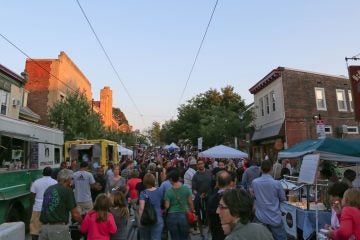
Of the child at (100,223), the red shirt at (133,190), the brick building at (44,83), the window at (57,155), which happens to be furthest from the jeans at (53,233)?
the brick building at (44,83)

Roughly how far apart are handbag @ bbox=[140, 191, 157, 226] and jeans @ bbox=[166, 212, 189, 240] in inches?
11.6

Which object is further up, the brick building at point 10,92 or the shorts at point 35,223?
the brick building at point 10,92

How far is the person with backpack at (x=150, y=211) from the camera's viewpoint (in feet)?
21.9

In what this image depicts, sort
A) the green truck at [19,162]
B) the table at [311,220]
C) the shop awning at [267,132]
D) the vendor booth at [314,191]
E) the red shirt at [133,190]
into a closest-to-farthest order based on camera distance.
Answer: the table at [311,220] → the vendor booth at [314,191] → the green truck at [19,162] → the red shirt at [133,190] → the shop awning at [267,132]

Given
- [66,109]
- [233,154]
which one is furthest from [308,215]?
[66,109]

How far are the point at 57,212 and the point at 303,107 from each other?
24676 millimetres

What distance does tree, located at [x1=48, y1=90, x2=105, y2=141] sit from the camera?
30.3 m

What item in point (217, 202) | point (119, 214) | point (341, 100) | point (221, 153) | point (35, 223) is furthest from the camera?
point (341, 100)

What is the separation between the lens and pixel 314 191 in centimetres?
926

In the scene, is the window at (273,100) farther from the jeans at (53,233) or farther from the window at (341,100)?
the jeans at (53,233)

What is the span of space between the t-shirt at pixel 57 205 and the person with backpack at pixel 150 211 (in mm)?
1224

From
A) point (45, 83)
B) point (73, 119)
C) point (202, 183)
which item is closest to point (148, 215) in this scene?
point (202, 183)

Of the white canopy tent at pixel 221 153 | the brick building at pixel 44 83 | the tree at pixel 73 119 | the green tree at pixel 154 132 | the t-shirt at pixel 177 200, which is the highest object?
the green tree at pixel 154 132

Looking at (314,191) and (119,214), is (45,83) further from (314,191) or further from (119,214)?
(119,214)
